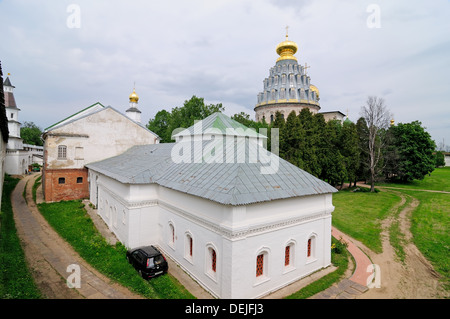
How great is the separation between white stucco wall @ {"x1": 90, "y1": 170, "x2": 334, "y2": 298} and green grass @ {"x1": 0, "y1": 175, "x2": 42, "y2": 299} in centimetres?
428

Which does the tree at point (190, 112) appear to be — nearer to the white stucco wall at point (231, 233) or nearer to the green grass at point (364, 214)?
the green grass at point (364, 214)

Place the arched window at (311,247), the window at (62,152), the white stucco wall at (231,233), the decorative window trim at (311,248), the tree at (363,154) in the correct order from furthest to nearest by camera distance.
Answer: the tree at (363,154)
the window at (62,152)
the arched window at (311,247)
the decorative window trim at (311,248)
the white stucco wall at (231,233)

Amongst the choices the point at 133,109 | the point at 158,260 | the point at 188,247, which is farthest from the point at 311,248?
the point at 133,109

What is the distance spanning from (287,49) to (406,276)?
2000 inches

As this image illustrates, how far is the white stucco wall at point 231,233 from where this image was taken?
28.3 feet

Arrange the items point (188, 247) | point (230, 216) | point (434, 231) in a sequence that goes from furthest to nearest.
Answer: point (434, 231)
point (188, 247)
point (230, 216)

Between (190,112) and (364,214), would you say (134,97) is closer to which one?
(190,112)

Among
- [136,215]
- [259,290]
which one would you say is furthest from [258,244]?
[136,215]

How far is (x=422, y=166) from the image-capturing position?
34.5 meters

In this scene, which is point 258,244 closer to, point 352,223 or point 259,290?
point 259,290

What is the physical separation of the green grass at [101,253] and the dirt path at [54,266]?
1.07 feet

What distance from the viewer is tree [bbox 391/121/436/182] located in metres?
34.4

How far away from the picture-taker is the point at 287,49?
170ft

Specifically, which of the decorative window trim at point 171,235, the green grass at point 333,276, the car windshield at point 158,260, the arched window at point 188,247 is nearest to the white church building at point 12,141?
the decorative window trim at point 171,235
